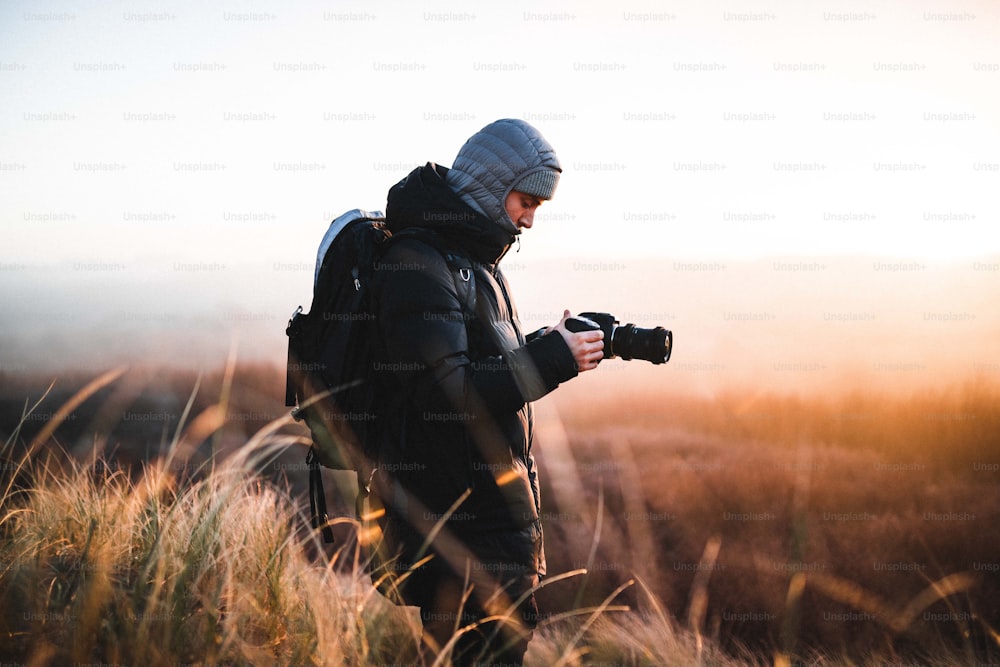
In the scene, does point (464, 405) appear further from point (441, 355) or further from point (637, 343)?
point (637, 343)

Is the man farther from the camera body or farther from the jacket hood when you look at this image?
the camera body

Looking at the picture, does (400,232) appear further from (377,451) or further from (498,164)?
(377,451)

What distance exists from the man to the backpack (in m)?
0.03

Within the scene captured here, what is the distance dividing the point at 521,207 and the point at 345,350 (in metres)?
0.68

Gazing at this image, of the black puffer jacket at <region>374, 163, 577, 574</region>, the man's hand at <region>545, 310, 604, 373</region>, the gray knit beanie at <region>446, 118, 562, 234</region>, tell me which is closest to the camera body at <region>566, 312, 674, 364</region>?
the man's hand at <region>545, 310, 604, 373</region>

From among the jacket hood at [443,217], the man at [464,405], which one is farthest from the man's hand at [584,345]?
the jacket hood at [443,217]

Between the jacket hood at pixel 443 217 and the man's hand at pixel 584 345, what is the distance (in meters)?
0.31

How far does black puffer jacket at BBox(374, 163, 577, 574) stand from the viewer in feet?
6.56

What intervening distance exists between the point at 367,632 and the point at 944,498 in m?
7.52

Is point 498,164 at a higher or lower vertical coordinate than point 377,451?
higher

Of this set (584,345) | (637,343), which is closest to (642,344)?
(637,343)

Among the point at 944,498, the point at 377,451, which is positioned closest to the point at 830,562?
the point at 944,498

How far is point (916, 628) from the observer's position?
452 centimetres

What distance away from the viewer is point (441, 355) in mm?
1990
